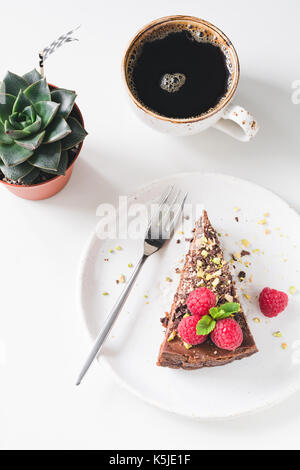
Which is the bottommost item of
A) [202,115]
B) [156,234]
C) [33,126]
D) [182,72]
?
[156,234]

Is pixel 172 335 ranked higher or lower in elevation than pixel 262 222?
lower

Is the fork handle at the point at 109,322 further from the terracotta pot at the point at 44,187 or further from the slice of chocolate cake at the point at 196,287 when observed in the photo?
the terracotta pot at the point at 44,187

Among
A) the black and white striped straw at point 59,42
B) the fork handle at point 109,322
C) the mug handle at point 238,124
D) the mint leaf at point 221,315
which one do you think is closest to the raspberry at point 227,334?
the mint leaf at point 221,315

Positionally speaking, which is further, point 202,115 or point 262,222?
point 262,222

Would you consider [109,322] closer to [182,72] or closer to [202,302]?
[202,302]

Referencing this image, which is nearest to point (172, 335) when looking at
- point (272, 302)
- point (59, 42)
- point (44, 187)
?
point (272, 302)
